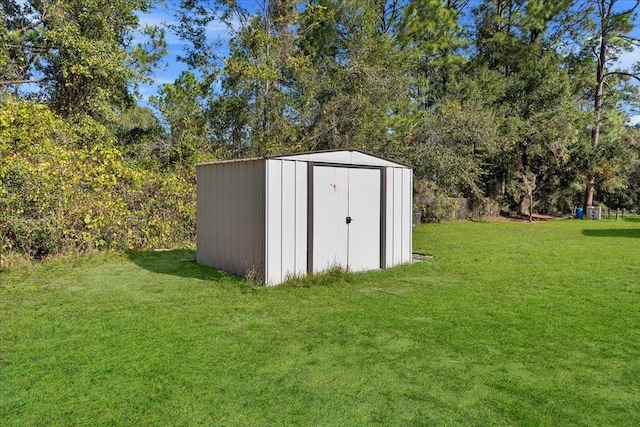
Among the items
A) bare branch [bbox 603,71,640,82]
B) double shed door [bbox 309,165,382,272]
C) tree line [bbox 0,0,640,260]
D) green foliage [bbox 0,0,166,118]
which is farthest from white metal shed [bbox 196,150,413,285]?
bare branch [bbox 603,71,640,82]

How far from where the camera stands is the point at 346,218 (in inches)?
259

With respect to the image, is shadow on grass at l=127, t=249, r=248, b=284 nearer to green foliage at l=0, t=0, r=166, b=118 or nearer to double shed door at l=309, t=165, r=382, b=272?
double shed door at l=309, t=165, r=382, b=272

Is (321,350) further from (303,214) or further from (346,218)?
(346,218)

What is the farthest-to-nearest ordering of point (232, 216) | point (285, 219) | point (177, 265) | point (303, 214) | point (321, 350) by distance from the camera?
point (177, 265), point (232, 216), point (303, 214), point (285, 219), point (321, 350)

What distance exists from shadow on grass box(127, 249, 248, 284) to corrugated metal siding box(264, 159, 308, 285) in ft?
1.71

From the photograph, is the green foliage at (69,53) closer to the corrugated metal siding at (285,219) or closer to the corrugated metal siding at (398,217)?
the corrugated metal siding at (285,219)

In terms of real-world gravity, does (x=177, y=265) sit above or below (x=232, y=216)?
below

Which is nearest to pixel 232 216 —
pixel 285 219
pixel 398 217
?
pixel 285 219

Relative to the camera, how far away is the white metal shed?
19.0ft

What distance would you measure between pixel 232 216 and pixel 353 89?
899cm

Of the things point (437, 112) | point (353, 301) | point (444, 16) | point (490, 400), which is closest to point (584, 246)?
point (353, 301)

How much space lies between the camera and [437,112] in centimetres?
1806

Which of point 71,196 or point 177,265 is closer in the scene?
point 177,265

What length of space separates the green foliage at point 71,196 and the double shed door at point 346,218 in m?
4.17
